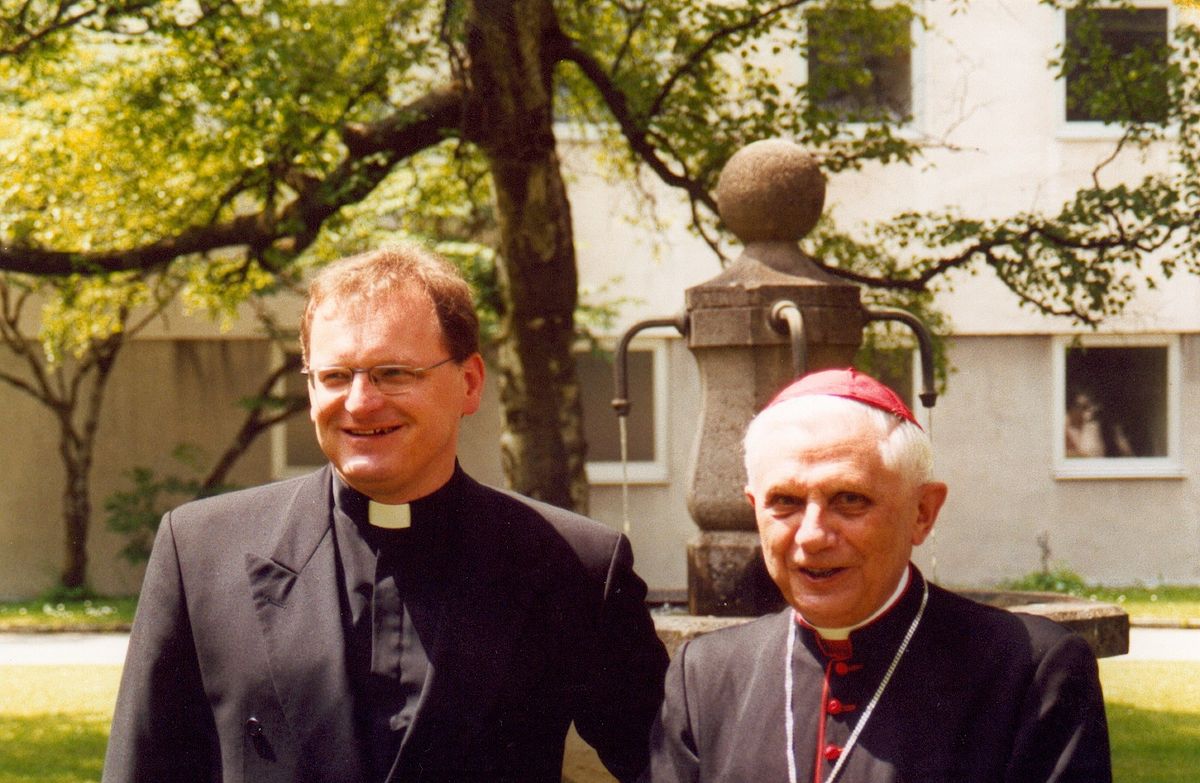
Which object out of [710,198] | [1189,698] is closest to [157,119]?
[710,198]

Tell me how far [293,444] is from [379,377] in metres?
17.5

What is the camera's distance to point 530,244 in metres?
11.1

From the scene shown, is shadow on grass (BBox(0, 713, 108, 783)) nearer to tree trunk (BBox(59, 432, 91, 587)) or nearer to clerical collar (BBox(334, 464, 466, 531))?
clerical collar (BBox(334, 464, 466, 531))

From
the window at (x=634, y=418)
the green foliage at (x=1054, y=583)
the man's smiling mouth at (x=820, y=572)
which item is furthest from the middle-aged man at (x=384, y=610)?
the window at (x=634, y=418)

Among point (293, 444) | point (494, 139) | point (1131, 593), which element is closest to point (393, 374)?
point (494, 139)

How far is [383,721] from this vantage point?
3.07 metres

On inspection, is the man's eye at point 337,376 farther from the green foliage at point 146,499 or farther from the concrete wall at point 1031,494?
the concrete wall at point 1031,494

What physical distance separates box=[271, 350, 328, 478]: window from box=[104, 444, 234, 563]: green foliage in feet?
3.08

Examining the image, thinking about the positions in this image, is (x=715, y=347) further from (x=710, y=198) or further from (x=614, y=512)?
(x=614, y=512)

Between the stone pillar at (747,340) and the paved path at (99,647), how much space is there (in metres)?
7.15

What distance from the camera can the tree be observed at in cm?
1122

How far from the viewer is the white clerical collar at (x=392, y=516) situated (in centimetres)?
320

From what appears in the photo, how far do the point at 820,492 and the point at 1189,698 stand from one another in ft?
30.6

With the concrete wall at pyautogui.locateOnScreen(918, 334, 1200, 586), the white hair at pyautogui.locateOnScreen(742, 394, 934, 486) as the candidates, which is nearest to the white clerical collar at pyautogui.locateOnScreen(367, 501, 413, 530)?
the white hair at pyautogui.locateOnScreen(742, 394, 934, 486)
